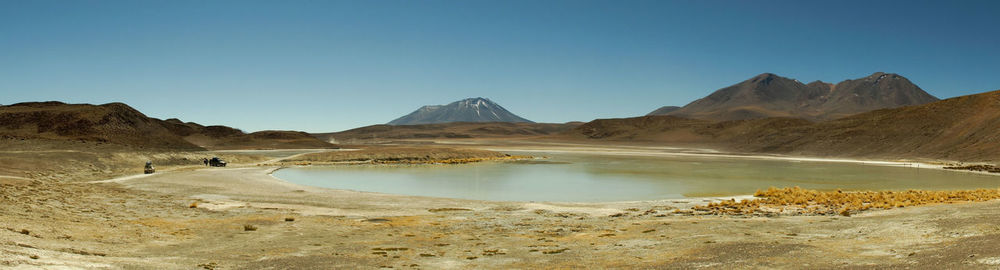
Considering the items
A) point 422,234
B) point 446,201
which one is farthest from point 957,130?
point 422,234

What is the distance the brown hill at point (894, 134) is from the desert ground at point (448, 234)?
57.4 m

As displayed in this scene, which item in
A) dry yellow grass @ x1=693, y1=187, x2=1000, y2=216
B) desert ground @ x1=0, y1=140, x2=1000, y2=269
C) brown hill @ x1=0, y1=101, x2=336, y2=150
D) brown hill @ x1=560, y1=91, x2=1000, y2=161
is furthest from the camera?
brown hill @ x1=560, y1=91, x2=1000, y2=161

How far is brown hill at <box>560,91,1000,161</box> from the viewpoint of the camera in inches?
2581

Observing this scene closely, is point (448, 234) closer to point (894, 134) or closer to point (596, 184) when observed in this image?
point (596, 184)

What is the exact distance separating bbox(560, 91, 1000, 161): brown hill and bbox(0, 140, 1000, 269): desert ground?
2261 inches

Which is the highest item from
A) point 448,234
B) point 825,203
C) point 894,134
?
point 894,134

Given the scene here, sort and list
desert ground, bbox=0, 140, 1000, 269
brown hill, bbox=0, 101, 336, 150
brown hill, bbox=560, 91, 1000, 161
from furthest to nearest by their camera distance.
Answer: brown hill, bbox=560, 91, 1000, 161, brown hill, bbox=0, 101, 336, 150, desert ground, bbox=0, 140, 1000, 269

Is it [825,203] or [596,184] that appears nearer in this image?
[825,203]

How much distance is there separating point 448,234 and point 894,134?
83.1 metres

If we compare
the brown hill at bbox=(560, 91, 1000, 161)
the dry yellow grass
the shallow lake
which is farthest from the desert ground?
the brown hill at bbox=(560, 91, 1000, 161)

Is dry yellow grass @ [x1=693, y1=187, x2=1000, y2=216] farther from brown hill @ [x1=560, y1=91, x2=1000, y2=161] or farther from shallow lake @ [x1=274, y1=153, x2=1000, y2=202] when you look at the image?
brown hill @ [x1=560, y1=91, x2=1000, y2=161]

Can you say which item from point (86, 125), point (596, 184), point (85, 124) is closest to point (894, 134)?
point (596, 184)

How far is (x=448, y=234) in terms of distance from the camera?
16172mm

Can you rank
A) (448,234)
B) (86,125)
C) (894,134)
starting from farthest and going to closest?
(894,134)
(86,125)
(448,234)
